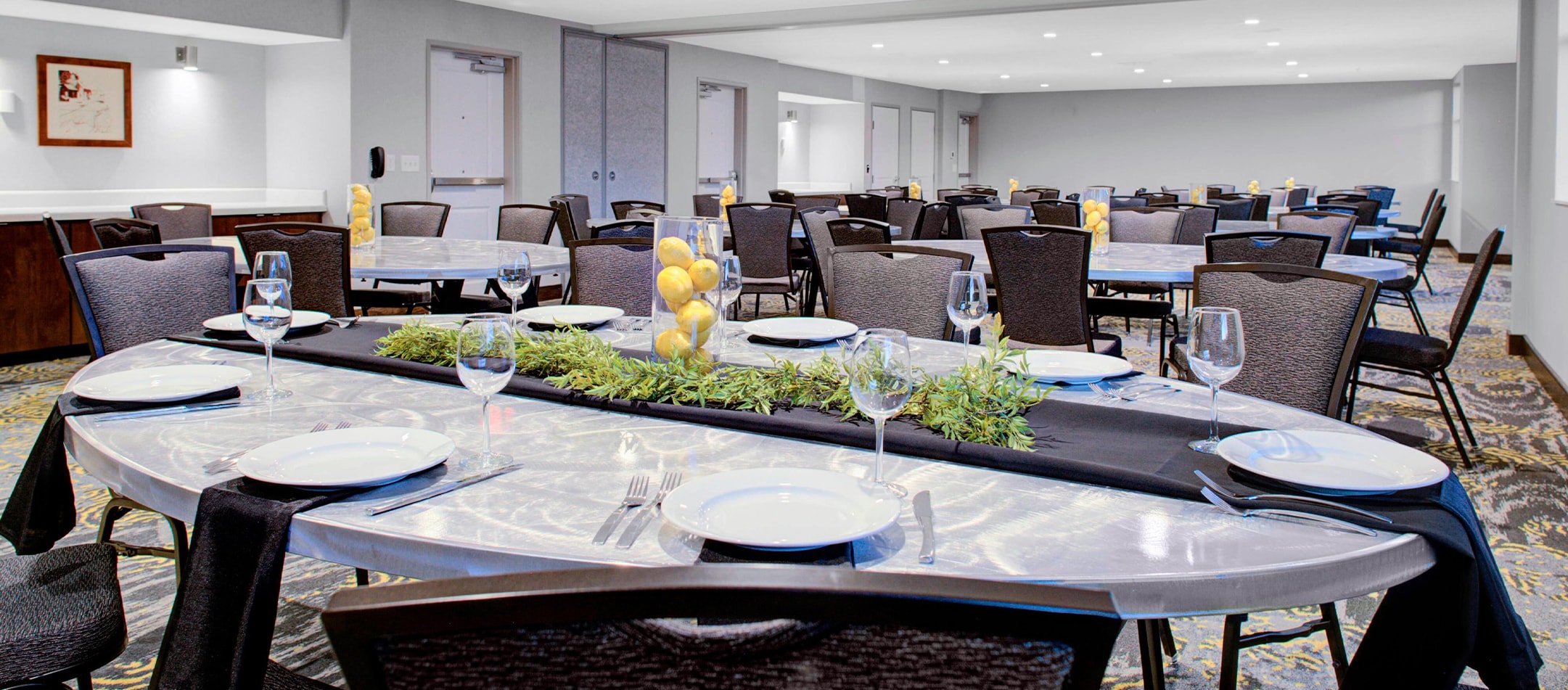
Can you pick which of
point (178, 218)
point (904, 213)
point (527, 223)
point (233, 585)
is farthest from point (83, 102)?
point (233, 585)

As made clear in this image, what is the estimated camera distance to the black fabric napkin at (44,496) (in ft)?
5.25

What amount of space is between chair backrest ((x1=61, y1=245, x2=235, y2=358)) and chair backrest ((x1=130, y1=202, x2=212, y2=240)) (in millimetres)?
3077

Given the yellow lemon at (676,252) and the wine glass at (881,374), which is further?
the yellow lemon at (676,252)

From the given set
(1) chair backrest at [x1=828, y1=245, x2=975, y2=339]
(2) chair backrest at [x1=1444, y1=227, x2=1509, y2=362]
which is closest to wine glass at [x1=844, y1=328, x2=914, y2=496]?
(1) chair backrest at [x1=828, y1=245, x2=975, y2=339]

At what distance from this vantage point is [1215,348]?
1.42 metres

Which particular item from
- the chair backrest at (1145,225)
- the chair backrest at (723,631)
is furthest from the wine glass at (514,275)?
the chair backrest at (1145,225)

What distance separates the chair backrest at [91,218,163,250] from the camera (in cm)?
422

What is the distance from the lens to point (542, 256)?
4.17 m

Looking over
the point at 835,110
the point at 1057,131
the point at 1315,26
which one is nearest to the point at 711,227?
the point at 1315,26

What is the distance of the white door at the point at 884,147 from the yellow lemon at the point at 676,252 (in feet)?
46.8

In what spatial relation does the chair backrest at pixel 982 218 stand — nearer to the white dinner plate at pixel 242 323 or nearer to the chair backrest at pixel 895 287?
the chair backrest at pixel 895 287

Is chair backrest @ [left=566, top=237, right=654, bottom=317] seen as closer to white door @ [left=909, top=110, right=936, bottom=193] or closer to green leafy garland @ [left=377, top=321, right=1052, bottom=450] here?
green leafy garland @ [left=377, top=321, right=1052, bottom=450]

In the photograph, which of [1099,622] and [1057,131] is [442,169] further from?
[1057,131]

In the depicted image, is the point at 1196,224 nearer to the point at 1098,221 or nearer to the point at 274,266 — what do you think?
the point at 1098,221
